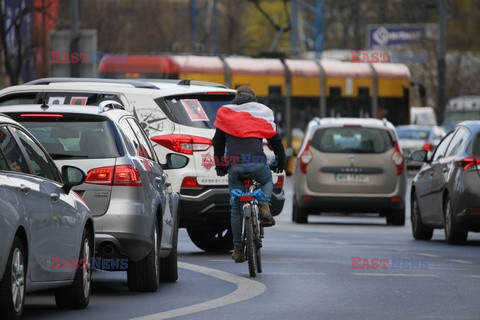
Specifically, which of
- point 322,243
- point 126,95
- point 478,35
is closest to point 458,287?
point 126,95

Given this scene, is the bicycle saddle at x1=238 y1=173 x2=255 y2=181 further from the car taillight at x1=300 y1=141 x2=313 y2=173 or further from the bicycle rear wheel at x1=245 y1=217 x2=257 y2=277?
the car taillight at x1=300 y1=141 x2=313 y2=173

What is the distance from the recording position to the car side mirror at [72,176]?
11875 millimetres

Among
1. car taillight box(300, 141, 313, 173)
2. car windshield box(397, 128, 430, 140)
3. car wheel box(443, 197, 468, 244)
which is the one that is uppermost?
car taillight box(300, 141, 313, 173)

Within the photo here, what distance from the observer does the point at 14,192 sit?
1057 centimetres

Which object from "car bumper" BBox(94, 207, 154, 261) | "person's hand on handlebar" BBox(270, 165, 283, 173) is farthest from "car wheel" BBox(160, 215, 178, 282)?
"person's hand on handlebar" BBox(270, 165, 283, 173)

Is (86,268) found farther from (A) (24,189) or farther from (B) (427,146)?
(B) (427,146)

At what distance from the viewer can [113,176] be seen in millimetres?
13266

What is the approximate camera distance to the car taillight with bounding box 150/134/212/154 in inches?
706

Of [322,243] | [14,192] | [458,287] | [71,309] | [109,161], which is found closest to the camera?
[14,192]

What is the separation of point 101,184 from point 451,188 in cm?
823

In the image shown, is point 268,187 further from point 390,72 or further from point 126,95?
point 390,72

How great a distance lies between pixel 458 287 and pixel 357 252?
5063 mm

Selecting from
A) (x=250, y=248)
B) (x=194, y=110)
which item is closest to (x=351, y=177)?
(x=194, y=110)

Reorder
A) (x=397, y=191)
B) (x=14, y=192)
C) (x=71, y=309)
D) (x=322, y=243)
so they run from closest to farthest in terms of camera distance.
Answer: (x=14, y=192), (x=71, y=309), (x=322, y=243), (x=397, y=191)
